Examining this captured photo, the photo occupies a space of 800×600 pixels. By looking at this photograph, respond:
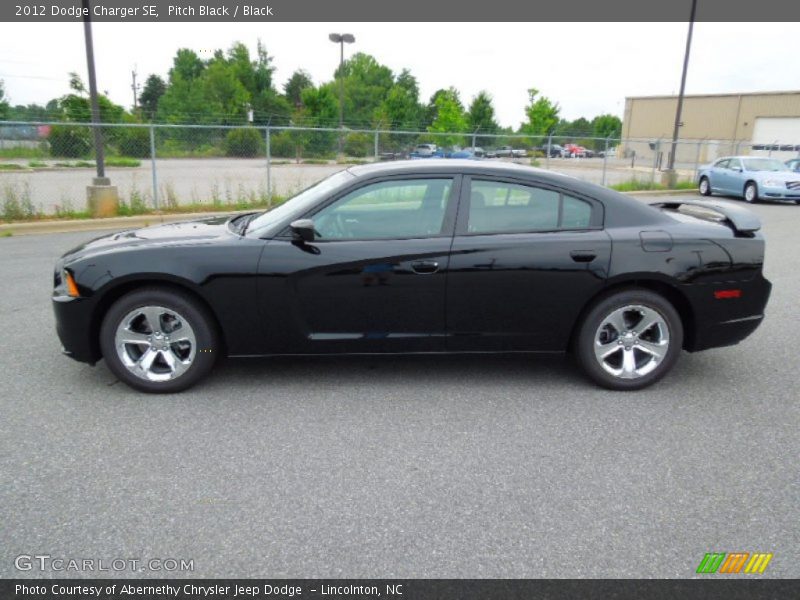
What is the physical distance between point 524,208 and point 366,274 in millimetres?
1232

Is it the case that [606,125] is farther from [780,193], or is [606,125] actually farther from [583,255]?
[583,255]

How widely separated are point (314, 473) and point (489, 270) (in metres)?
1.82

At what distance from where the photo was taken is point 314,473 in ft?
11.0

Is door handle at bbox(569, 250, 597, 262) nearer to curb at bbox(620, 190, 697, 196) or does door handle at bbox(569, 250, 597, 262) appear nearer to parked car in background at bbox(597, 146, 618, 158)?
parked car in background at bbox(597, 146, 618, 158)

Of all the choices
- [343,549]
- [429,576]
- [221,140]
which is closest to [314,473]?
[343,549]

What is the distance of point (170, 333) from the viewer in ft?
14.1

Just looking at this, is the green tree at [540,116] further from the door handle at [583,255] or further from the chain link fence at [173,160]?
the door handle at [583,255]

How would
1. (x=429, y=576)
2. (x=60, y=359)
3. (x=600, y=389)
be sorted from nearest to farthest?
1. (x=429, y=576)
2. (x=600, y=389)
3. (x=60, y=359)

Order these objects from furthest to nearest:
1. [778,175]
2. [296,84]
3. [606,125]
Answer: [606,125] → [296,84] → [778,175]

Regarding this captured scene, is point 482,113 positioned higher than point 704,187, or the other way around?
point 482,113

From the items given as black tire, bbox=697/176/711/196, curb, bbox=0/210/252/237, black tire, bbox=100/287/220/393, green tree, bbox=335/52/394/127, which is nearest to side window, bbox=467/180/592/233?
black tire, bbox=100/287/220/393

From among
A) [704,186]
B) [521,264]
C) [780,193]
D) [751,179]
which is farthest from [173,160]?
[780,193]

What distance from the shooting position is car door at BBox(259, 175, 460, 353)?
4250mm

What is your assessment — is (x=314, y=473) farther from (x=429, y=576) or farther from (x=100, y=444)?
(x=100, y=444)
